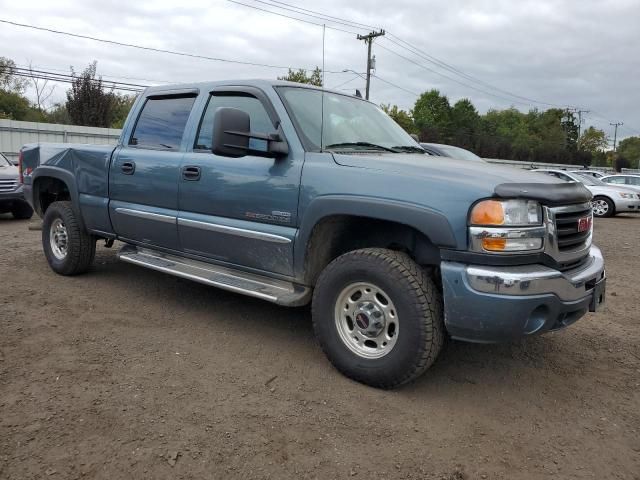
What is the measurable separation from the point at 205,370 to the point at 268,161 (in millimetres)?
1477

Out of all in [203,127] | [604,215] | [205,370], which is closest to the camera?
[205,370]

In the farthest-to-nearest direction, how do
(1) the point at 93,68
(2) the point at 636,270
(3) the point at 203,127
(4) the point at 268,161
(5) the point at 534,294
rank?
(1) the point at 93,68, (2) the point at 636,270, (3) the point at 203,127, (4) the point at 268,161, (5) the point at 534,294

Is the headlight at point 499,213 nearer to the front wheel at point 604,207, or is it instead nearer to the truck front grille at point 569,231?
the truck front grille at point 569,231

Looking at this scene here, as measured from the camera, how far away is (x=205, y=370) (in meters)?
3.49

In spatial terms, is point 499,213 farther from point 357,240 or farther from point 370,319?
point 357,240

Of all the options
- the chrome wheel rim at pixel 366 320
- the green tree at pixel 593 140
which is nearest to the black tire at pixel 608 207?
the chrome wheel rim at pixel 366 320

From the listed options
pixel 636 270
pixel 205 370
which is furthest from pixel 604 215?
pixel 205 370

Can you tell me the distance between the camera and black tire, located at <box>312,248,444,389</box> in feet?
9.96

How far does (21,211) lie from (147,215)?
305 inches

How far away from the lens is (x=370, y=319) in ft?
10.7

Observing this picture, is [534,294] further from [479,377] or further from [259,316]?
[259,316]

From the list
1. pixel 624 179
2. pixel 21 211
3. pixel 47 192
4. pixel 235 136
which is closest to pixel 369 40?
pixel 624 179

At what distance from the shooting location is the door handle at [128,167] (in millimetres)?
4695

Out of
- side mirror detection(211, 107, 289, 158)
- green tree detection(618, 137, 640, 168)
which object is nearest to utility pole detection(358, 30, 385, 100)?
side mirror detection(211, 107, 289, 158)
